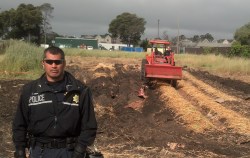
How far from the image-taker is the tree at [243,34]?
6974cm

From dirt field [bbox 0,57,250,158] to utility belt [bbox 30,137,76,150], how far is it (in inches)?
139

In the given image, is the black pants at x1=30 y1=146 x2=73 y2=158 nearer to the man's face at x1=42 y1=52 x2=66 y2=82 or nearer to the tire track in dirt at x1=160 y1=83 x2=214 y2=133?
the man's face at x1=42 y1=52 x2=66 y2=82

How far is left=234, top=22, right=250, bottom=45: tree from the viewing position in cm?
6974

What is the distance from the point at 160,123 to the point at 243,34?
63.5 metres

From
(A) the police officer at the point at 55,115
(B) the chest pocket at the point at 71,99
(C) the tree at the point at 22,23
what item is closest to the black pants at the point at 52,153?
(A) the police officer at the point at 55,115

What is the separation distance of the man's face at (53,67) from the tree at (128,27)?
324 feet

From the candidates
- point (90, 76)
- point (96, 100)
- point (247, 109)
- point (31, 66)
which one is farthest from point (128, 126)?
point (31, 66)

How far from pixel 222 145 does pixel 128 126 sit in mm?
2394

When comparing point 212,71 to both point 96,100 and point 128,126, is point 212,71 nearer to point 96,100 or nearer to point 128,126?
point 96,100

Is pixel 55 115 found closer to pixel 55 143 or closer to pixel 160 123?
pixel 55 143

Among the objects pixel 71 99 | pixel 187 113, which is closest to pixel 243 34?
pixel 187 113

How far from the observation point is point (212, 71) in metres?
31.0

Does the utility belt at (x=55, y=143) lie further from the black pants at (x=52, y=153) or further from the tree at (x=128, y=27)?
the tree at (x=128, y=27)

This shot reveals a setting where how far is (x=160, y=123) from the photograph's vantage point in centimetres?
1112
